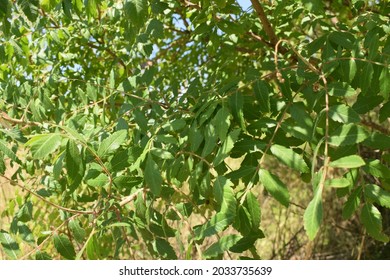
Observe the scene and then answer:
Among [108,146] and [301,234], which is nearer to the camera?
[108,146]

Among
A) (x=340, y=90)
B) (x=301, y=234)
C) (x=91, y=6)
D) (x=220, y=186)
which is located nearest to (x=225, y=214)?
(x=220, y=186)

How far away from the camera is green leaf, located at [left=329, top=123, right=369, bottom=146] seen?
105 centimetres

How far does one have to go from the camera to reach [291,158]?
44.0 inches

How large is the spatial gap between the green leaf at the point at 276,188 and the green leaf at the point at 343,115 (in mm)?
177

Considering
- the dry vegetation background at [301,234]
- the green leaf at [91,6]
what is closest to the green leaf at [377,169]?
the green leaf at [91,6]

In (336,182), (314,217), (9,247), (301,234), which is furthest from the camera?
(301,234)

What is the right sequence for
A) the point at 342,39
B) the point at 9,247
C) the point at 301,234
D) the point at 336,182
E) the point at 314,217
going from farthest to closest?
the point at 301,234, the point at 342,39, the point at 9,247, the point at 336,182, the point at 314,217

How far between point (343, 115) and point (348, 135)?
2.6 inches

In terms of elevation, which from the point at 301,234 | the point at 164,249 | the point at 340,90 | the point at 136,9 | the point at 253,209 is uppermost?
the point at 136,9

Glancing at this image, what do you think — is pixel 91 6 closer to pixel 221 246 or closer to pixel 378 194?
pixel 221 246

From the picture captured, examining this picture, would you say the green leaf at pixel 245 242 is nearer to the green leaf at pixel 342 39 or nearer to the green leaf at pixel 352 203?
the green leaf at pixel 352 203

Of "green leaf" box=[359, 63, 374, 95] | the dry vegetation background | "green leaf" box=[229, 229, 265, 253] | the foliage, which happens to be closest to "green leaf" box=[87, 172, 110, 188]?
the foliage
